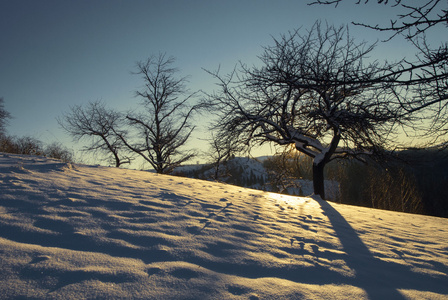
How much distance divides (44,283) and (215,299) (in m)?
1.20

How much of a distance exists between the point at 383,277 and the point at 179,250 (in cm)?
217

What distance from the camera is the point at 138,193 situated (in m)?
4.15

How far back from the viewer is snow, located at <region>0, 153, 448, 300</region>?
5.81 feet

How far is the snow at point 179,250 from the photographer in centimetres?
177

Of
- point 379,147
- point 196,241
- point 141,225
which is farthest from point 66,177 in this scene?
point 379,147

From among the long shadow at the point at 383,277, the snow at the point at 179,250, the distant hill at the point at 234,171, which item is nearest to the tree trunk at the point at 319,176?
the distant hill at the point at 234,171

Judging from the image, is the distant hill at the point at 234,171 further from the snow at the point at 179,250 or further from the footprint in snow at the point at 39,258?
the footprint in snow at the point at 39,258

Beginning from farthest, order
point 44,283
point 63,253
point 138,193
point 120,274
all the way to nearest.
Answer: point 138,193 → point 63,253 → point 120,274 → point 44,283

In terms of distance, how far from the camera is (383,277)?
2.47 m

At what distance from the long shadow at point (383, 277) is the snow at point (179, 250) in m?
0.01

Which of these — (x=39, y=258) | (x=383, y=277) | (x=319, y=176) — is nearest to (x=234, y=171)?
(x=319, y=176)

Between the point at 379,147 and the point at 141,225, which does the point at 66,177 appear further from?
the point at 379,147

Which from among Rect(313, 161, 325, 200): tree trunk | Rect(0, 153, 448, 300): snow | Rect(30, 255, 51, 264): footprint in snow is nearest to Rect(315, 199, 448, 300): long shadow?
Rect(0, 153, 448, 300): snow

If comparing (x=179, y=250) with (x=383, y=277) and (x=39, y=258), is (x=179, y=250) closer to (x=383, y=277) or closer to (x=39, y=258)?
(x=39, y=258)
